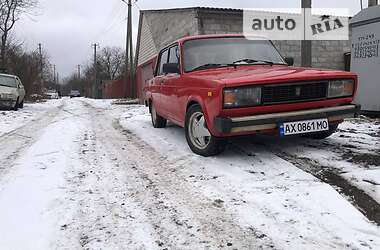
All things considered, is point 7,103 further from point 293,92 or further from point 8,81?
point 293,92

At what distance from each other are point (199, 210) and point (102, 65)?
289 ft

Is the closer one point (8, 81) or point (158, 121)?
point (158, 121)

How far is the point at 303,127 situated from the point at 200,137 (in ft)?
4.52

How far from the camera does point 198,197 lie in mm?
3910

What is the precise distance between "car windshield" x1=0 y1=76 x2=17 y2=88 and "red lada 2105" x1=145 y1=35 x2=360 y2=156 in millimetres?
13994

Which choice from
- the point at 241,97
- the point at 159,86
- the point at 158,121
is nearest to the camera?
the point at 241,97

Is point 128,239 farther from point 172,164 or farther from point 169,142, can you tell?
point 169,142

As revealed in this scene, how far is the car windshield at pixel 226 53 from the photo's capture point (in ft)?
20.1

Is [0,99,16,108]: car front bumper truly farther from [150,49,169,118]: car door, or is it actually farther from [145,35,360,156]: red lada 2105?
[145,35,360,156]: red lada 2105

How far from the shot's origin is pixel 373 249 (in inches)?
110

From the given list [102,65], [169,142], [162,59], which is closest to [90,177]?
[169,142]

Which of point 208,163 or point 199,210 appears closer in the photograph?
point 199,210

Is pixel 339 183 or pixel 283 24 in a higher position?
pixel 283 24

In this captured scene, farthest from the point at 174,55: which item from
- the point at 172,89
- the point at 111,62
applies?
the point at 111,62
